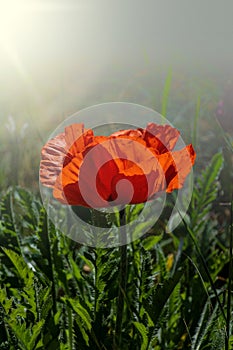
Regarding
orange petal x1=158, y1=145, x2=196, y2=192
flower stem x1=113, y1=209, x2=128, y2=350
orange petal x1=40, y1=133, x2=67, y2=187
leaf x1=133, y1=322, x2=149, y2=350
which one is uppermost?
orange petal x1=40, y1=133, x2=67, y2=187

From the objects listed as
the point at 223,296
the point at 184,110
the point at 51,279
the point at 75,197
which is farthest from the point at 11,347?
the point at 184,110

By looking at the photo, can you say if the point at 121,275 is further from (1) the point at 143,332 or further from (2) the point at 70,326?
(2) the point at 70,326

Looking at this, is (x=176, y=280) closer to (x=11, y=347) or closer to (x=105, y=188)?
(x=105, y=188)

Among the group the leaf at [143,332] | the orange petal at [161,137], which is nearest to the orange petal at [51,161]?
the orange petal at [161,137]

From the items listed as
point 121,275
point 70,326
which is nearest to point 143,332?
point 121,275

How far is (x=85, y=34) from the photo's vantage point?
412 cm

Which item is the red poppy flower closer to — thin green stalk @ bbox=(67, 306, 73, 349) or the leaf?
the leaf

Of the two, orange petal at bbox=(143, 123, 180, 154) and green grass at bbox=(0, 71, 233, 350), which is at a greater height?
orange petal at bbox=(143, 123, 180, 154)

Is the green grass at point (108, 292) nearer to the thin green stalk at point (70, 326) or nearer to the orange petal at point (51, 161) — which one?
the thin green stalk at point (70, 326)

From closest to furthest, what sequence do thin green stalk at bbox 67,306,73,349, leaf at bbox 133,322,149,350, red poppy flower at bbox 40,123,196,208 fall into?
red poppy flower at bbox 40,123,196,208 → leaf at bbox 133,322,149,350 → thin green stalk at bbox 67,306,73,349

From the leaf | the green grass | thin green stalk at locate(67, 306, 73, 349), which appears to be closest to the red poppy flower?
the green grass

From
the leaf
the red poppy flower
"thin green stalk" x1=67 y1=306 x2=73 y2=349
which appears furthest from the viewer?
"thin green stalk" x1=67 y1=306 x2=73 y2=349

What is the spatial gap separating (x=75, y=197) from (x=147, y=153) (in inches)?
4.7

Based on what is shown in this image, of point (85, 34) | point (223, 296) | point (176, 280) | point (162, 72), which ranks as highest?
point (85, 34)
